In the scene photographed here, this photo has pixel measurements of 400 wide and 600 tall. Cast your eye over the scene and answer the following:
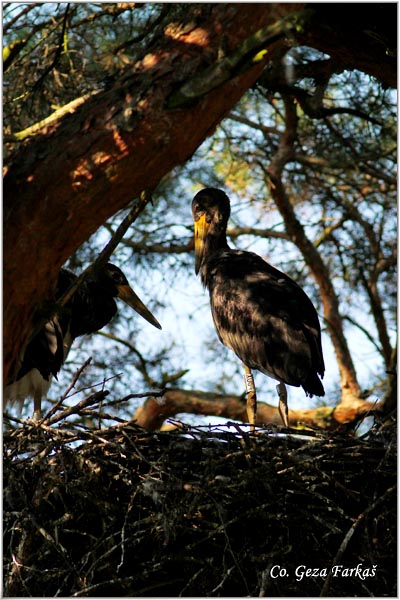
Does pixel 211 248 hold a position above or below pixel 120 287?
above

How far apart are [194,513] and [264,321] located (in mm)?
1918

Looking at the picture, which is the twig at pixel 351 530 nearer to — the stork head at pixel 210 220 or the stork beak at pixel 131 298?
the stork head at pixel 210 220

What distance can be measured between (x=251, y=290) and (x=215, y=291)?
0.33 metres

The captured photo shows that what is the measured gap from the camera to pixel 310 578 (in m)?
4.13

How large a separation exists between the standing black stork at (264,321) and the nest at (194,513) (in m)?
1.31

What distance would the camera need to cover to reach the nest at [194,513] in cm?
405

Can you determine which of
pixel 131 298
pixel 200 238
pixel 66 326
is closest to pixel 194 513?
pixel 66 326

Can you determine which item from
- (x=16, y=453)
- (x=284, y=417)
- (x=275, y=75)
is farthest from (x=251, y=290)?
(x=16, y=453)

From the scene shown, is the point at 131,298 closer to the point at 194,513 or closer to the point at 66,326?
the point at 66,326

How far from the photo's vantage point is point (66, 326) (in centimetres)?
670

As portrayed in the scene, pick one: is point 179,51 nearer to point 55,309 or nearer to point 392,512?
point 55,309

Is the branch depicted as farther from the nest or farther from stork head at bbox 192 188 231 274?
the nest

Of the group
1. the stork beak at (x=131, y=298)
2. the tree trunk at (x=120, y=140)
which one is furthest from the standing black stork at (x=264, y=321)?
the tree trunk at (x=120, y=140)

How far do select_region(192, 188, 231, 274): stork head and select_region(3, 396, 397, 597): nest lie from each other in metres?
2.62
